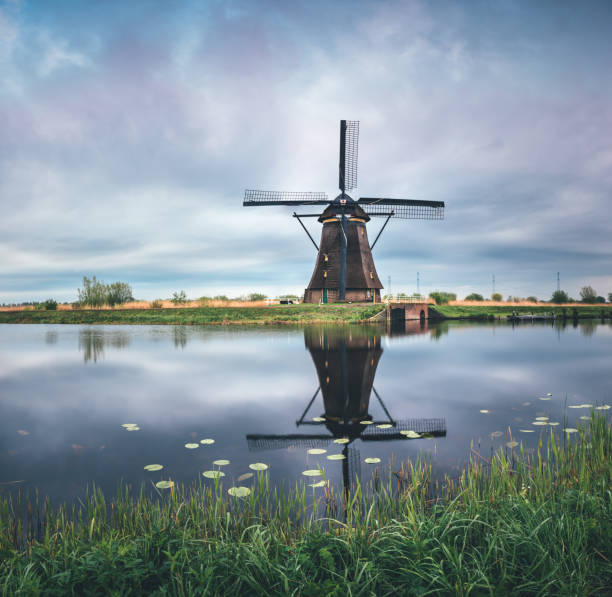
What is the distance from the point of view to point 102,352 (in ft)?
46.8

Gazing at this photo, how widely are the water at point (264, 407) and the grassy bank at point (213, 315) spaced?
12.0 meters

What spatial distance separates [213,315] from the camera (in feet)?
96.0

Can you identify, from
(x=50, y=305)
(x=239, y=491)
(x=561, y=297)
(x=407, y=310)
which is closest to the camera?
(x=239, y=491)

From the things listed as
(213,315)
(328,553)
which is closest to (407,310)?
(213,315)

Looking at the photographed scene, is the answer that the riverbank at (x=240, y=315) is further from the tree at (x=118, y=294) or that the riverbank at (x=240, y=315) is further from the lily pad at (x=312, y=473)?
the lily pad at (x=312, y=473)

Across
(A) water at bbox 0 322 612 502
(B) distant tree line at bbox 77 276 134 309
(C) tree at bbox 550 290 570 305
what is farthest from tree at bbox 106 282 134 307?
(C) tree at bbox 550 290 570 305

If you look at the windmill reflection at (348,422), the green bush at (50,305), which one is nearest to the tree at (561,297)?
the windmill reflection at (348,422)

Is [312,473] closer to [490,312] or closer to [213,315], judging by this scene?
[213,315]

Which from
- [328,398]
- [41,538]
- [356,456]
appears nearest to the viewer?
[41,538]

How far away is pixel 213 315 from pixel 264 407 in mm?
23327

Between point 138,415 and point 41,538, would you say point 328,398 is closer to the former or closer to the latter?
point 138,415

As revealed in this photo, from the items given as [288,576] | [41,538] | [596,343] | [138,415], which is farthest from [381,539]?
[596,343]

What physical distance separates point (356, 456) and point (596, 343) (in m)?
18.4

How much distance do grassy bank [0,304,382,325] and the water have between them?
39.3ft
